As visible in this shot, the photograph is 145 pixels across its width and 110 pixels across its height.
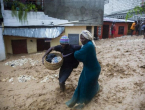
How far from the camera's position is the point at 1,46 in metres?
8.06

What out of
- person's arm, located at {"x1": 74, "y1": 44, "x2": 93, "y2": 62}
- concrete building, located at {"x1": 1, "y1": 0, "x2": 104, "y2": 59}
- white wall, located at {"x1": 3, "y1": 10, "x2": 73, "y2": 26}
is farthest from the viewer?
concrete building, located at {"x1": 1, "y1": 0, "x2": 104, "y2": 59}

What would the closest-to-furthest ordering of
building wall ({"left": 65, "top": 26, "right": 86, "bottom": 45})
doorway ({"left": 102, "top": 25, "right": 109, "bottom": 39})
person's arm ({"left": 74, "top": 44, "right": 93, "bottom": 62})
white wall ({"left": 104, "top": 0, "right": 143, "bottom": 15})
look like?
1. person's arm ({"left": 74, "top": 44, "right": 93, "bottom": 62})
2. building wall ({"left": 65, "top": 26, "right": 86, "bottom": 45})
3. white wall ({"left": 104, "top": 0, "right": 143, "bottom": 15})
4. doorway ({"left": 102, "top": 25, "right": 109, "bottom": 39})

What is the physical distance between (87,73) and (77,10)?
932 centimetres

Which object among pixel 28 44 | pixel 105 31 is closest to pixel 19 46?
pixel 28 44

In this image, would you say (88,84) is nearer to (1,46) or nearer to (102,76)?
(102,76)

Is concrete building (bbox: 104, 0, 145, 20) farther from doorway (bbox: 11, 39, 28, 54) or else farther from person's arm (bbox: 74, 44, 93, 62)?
person's arm (bbox: 74, 44, 93, 62)

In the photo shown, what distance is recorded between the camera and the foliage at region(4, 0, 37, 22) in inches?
333

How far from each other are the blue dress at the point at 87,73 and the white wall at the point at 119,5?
52.8 feet

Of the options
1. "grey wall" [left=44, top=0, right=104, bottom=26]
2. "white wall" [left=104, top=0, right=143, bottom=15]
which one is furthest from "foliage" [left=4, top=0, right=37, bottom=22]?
"white wall" [left=104, top=0, right=143, bottom=15]

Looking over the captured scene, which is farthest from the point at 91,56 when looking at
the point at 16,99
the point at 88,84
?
the point at 16,99

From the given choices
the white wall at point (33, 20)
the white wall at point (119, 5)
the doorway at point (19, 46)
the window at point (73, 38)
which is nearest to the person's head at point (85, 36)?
the white wall at point (33, 20)

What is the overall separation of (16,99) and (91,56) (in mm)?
2545

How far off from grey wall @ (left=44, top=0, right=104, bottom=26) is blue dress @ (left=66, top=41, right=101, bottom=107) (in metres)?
8.10

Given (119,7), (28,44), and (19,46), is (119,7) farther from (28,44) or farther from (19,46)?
(19,46)
